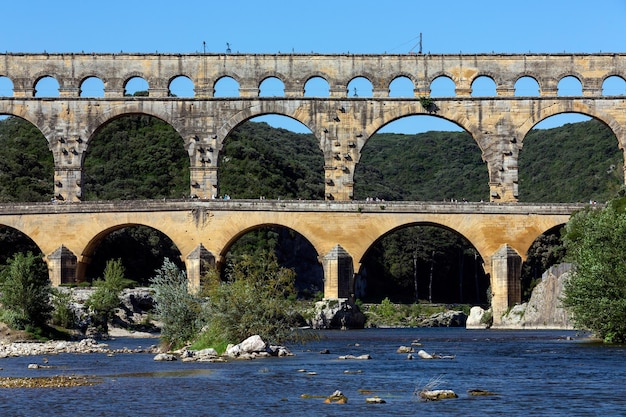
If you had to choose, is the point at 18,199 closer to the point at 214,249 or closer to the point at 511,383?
the point at 214,249

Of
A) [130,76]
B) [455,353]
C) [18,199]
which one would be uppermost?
[130,76]

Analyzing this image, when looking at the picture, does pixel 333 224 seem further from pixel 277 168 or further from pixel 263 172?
pixel 277 168

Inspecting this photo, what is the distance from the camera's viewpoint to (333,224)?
65875mm

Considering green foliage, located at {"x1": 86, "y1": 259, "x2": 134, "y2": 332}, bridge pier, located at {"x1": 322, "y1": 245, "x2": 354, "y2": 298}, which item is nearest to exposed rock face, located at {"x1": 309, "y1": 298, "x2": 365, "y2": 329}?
bridge pier, located at {"x1": 322, "y1": 245, "x2": 354, "y2": 298}

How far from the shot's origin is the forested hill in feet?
295

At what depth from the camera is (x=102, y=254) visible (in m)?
77.7

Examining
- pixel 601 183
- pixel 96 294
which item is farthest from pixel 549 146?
pixel 96 294

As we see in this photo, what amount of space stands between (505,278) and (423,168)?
58.4m

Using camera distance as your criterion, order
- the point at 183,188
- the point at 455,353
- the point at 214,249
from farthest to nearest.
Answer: the point at 183,188 → the point at 214,249 → the point at 455,353

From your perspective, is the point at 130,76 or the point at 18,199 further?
the point at 18,199

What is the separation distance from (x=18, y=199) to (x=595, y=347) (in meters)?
47.3

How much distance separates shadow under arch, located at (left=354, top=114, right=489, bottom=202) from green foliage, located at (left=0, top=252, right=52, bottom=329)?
52629 millimetres

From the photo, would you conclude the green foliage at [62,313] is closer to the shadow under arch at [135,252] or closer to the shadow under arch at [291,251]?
the shadow under arch at [135,252]

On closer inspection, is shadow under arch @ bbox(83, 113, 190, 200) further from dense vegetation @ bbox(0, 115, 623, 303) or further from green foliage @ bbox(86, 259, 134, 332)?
green foliage @ bbox(86, 259, 134, 332)
